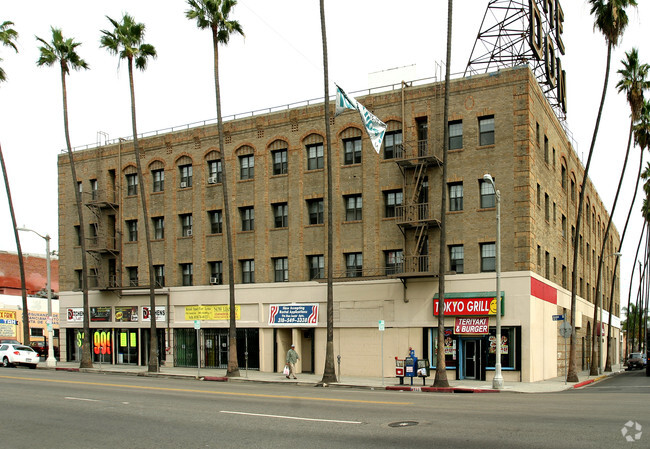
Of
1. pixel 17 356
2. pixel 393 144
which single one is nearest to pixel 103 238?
pixel 17 356

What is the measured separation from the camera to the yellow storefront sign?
41.1 m

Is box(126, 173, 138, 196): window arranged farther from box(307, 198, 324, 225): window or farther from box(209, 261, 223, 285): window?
box(307, 198, 324, 225): window

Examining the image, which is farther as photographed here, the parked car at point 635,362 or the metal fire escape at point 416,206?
the parked car at point 635,362

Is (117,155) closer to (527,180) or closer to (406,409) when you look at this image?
(527,180)

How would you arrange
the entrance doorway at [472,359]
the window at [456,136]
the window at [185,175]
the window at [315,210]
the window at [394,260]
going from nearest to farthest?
1. the entrance doorway at [472,359]
2. the window at [456,136]
3. the window at [394,260]
4. the window at [315,210]
5. the window at [185,175]

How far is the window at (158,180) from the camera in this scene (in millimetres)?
44812

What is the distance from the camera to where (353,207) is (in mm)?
37500

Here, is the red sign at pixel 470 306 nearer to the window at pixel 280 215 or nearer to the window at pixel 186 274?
the window at pixel 280 215

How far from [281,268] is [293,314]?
9.64 ft

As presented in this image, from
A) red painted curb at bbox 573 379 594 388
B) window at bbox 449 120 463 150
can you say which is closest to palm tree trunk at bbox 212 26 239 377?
window at bbox 449 120 463 150

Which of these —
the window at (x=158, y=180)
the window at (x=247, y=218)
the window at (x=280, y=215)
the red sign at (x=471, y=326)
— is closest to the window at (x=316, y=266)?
the window at (x=280, y=215)

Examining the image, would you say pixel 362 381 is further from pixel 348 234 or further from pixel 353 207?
pixel 353 207

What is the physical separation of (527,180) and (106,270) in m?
29.7

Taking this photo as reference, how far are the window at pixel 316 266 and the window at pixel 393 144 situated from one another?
702cm
